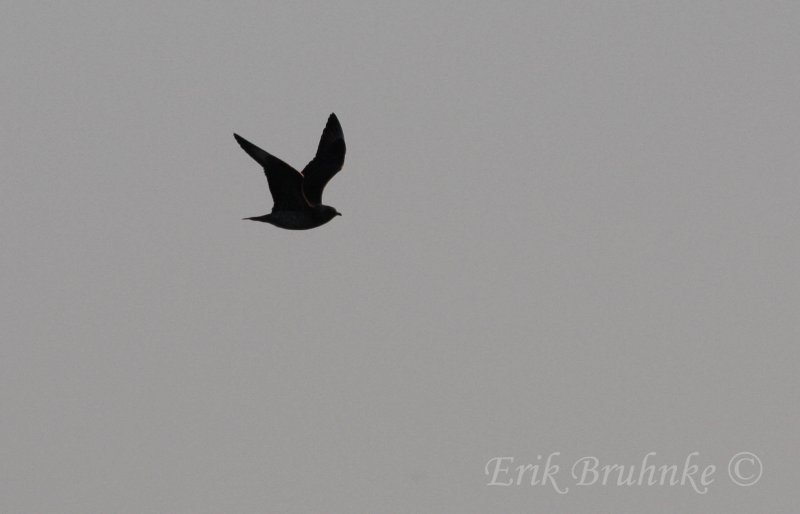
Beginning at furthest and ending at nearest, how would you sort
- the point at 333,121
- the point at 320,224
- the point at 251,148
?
the point at 333,121 → the point at 320,224 → the point at 251,148

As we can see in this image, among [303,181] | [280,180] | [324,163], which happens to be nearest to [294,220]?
[303,181]

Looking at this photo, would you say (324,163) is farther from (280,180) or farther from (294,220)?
(280,180)

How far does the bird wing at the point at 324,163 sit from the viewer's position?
21875 millimetres

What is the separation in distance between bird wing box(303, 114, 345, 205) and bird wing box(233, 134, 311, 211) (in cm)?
61

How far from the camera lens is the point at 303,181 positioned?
20.9 m

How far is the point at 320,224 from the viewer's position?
→ 21.5 meters

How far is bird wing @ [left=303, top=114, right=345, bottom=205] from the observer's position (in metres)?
21.9

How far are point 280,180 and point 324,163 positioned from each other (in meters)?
1.94

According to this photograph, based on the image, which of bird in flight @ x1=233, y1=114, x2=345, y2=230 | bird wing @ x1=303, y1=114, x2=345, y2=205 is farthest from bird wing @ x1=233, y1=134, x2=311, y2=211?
bird wing @ x1=303, y1=114, x2=345, y2=205

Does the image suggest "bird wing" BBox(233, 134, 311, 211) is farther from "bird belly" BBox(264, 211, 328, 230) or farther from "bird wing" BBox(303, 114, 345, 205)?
"bird wing" BBox(303, 114, 345, 205)

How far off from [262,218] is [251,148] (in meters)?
1.45

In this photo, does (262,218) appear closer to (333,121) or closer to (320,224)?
(320,224)

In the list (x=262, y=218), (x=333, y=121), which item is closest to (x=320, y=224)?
(x=262, y=218)

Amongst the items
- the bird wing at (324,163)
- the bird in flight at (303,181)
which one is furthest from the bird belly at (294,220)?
the bird wing at (324,163)
